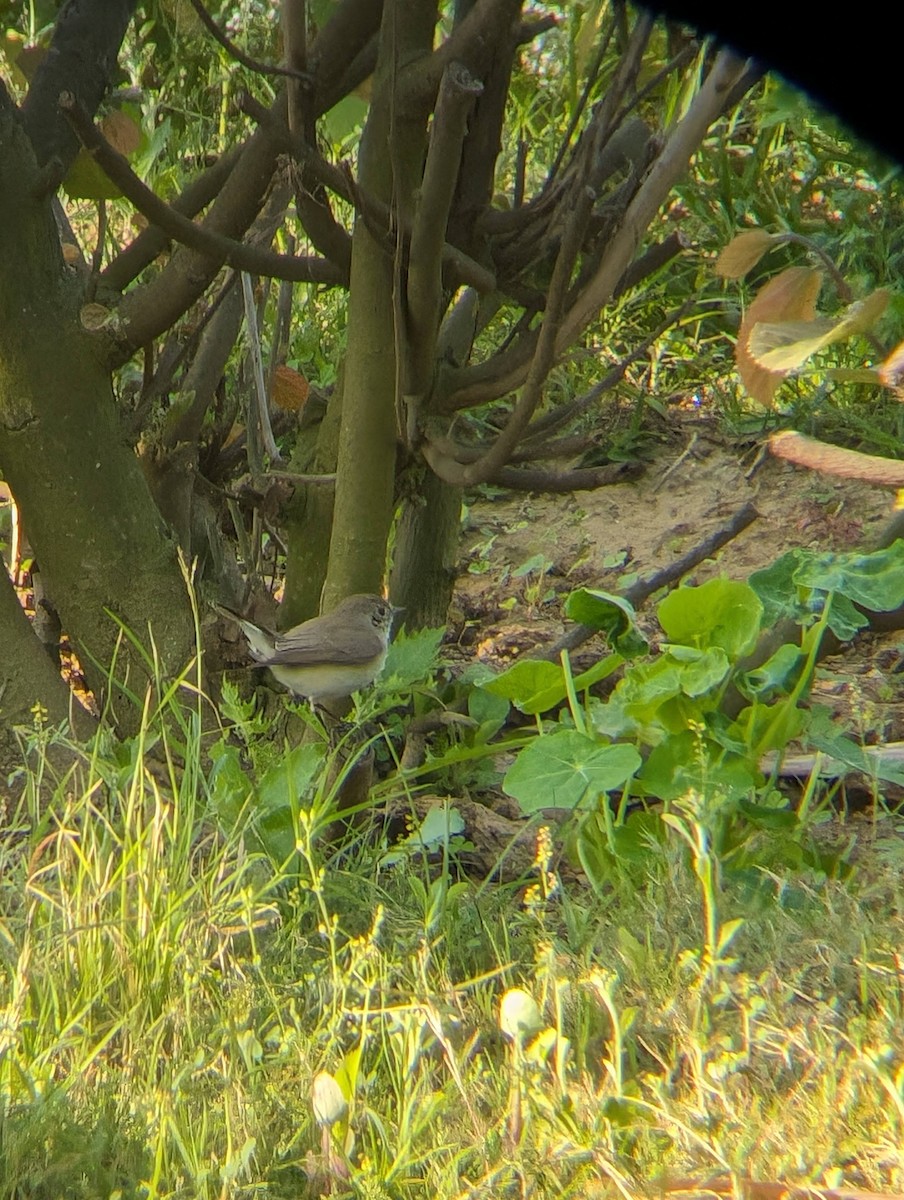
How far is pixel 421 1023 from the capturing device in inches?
82.7

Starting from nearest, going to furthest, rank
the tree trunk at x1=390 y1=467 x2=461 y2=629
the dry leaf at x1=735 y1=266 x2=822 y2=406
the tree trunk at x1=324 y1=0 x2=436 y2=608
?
1. the dry leaf at x1=735 y1=266 x2=822 y2=406
2. the tree trunk at x1=324 y1=0 x2=436 y2=608
3. the tree trunk at x1=390 y1=467 x2=461 y2=629

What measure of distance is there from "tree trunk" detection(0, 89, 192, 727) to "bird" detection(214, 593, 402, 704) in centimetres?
22

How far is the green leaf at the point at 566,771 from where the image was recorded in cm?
290

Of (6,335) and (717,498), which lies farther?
(717,498)

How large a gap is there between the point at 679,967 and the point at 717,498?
3.19m

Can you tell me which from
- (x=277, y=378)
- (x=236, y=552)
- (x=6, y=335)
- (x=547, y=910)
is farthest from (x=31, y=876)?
(x=236, y=552)

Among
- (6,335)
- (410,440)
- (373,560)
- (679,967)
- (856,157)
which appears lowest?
(679,967)

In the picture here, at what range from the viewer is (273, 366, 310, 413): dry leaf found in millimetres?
3779

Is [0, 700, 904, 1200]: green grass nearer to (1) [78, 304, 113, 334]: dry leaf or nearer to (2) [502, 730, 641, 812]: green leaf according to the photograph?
(2) [502, 730, 641, 812]: green leaf

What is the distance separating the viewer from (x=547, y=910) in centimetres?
300

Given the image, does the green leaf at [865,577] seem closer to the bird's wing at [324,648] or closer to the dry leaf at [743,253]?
the dry leaf at [743,253]

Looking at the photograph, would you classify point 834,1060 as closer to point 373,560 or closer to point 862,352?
point 373,560

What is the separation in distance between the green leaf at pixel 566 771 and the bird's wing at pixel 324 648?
0.63 metres

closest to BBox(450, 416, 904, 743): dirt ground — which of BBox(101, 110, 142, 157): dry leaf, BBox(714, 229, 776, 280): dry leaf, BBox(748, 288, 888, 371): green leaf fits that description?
BBox(101, 110, 142, 157): dry leaf
